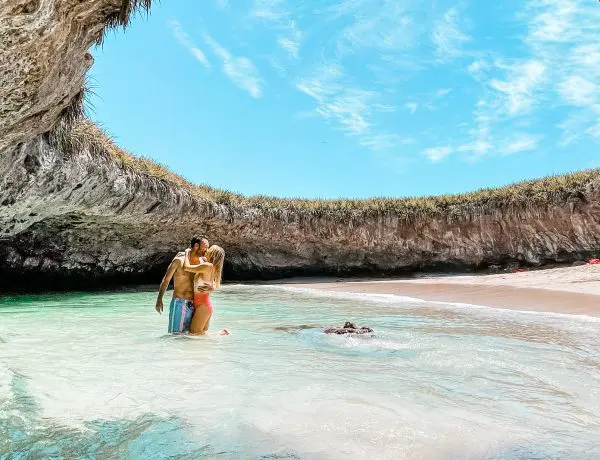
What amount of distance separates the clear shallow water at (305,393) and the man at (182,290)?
0.26m

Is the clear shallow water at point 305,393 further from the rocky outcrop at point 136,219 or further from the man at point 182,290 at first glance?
the rocky outcrop at point 136,219

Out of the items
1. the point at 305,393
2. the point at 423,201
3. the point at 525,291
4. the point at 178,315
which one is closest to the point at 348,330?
the point at 178,315

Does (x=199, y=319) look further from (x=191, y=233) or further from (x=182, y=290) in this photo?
(x=191, y=233)

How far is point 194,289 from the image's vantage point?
18.2ft

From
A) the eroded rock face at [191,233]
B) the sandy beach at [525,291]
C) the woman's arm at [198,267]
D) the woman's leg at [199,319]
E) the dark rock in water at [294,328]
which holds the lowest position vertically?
the dark rock in water at [294,328]

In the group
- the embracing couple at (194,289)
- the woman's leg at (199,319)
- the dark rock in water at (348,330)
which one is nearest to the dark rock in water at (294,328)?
the dark rock in water at (348,330)

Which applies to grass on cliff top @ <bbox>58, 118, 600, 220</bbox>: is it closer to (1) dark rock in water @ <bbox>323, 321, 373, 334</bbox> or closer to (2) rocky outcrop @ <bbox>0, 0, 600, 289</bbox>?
(2) rocky outcrop @ <bbox>0, 0, 600, 289</bbox>

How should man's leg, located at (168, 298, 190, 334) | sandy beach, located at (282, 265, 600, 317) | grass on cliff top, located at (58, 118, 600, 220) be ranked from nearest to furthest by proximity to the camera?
1. man's leg, located at (168, 298, 190, 334)
2. sandy beach, located at (282, 265, 600, 317)
3. grass on cliff top, located at (58, 118, 600, 220)

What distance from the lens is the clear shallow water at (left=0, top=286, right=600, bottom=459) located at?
219cm

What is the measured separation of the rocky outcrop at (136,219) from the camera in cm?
554

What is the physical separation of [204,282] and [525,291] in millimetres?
6748

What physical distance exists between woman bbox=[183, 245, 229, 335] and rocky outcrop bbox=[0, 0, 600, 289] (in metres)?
2.82

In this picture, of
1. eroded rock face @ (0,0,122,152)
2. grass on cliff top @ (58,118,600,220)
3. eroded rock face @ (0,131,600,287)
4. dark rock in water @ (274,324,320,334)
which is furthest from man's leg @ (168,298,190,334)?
grass on cliff top @ (58,118,600,220)

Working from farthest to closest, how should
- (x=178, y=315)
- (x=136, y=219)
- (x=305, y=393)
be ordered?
(x=136, y=219) < (x=178, y=315) < (x=305, y=393)
